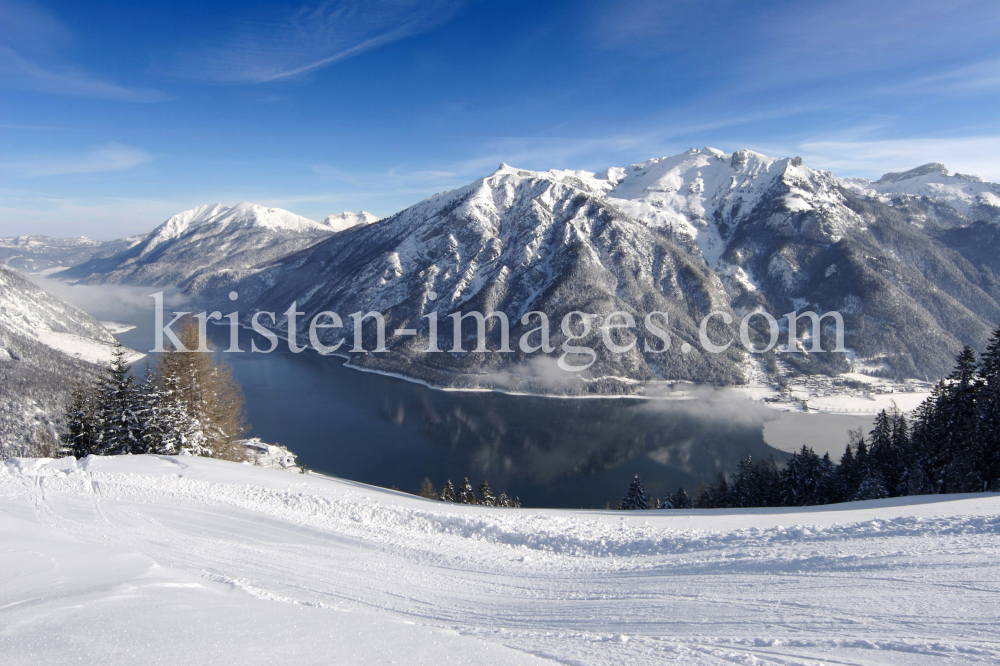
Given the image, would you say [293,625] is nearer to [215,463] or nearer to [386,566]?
[386,566]

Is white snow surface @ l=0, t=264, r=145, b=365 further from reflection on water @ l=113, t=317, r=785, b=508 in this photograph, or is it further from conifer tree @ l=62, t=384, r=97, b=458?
conifer tree @ l=62, t=384, r=97, b=458

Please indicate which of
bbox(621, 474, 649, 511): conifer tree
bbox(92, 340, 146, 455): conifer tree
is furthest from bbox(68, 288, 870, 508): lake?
bbox(92, 340, 146, 455): conifer tree

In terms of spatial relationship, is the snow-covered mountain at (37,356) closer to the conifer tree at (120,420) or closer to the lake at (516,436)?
the lake at (516,436)

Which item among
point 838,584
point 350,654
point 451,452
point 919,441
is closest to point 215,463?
point 350,654

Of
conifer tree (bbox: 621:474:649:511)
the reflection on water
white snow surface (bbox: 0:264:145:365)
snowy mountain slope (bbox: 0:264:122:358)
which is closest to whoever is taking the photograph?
conifer tree (bbox: 621:474:649:511)

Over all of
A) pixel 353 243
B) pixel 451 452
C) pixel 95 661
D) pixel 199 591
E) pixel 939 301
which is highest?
pixel 353 243

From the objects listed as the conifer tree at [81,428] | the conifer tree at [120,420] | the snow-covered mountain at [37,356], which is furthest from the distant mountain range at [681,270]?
the conifer tree at [120,420]
